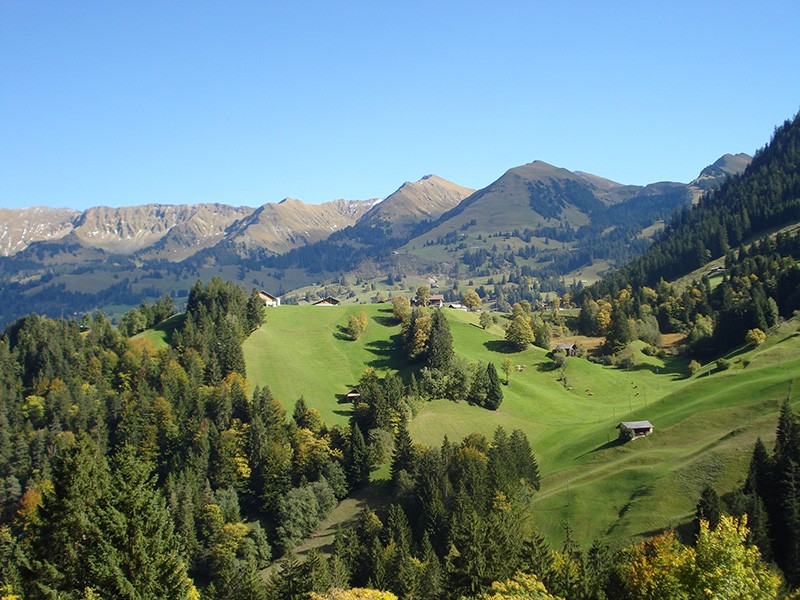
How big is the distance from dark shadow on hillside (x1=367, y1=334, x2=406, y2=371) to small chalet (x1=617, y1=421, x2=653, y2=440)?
67.3m

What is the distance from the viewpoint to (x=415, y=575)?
7144 centimetres

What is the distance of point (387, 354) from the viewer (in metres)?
171

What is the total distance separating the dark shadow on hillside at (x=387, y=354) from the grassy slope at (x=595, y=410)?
0.48 m

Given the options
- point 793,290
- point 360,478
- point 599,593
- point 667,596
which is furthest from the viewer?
point 793,290

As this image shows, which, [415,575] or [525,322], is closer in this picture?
[415,575]

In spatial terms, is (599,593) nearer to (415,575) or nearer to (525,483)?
(415,575)

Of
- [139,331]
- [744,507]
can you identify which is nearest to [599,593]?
[744,507]

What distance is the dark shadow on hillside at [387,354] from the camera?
16388 cm

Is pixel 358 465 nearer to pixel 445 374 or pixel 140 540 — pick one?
pixel 445 374

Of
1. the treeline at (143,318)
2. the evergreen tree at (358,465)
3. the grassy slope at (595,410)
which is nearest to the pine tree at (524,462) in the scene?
the grassy slope at (595,410)

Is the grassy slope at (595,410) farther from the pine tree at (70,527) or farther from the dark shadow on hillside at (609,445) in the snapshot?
the pine tree at (70,527)

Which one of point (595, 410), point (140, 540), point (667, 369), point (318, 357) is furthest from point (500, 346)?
point (140, 540)

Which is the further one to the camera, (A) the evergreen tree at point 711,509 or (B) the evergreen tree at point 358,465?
(B) the evergreen tree at point 358,465

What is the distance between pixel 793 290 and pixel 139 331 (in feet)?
531
